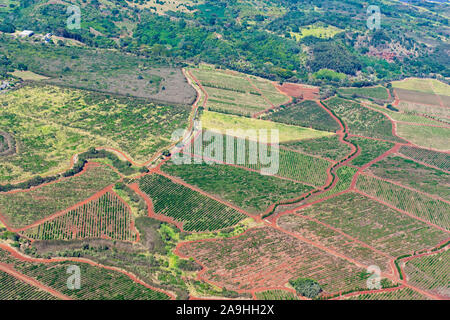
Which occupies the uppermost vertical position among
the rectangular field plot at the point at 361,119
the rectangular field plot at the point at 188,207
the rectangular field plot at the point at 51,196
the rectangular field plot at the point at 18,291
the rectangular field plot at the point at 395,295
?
the rectangular field plot at the point at 395,295

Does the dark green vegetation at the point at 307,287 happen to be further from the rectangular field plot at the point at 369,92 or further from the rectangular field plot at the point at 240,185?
the rectangular field plot at the point at 369,92

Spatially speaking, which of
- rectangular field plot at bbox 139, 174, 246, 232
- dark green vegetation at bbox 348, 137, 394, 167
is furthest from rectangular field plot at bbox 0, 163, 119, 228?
dark green vegetation at bbox 348, 137, 394, 167

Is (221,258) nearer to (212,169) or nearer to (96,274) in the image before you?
(96,274)

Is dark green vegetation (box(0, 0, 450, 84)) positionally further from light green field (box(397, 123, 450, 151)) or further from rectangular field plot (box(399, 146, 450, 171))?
rectangular field plot (box(399, 146, 450, 171))

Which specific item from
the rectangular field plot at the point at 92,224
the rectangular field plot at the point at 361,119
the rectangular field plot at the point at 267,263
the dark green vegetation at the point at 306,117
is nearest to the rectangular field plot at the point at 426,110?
the rectangular field plot at the point at 361,119

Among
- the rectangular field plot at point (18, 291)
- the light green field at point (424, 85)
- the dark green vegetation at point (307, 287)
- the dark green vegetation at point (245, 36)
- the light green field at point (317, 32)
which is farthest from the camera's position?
the light green field at point (317, 32)

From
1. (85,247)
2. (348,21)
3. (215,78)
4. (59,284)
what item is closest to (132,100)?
(215,78)
